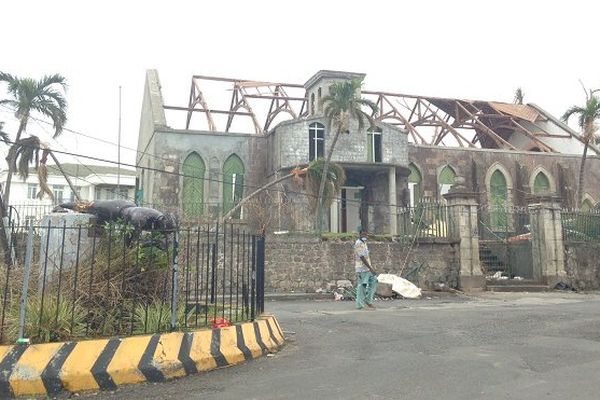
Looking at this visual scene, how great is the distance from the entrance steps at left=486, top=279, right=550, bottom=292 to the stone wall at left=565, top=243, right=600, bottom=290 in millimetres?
1466

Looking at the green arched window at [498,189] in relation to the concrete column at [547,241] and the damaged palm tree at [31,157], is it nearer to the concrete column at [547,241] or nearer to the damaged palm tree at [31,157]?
the concrete column at [547,241]

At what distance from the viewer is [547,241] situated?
62.0 ft

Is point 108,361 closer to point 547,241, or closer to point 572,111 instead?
point 547,241

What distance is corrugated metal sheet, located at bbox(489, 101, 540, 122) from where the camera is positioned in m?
35.2

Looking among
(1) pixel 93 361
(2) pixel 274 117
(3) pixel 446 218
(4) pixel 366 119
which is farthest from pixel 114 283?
(2) pixel 274 117

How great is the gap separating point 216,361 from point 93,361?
4.27ft

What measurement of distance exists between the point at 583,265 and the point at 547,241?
86.0 inches

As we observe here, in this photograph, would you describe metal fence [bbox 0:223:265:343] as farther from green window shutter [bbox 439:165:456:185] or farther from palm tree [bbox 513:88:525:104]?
palm tree [bbox 513:88:525:104]

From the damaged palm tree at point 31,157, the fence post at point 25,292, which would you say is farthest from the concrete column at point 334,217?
the fence post at point 25,292

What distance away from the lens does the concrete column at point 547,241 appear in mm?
18812

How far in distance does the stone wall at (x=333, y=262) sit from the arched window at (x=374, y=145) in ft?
24.6

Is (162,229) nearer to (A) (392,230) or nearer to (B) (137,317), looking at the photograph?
(B) (137,317)

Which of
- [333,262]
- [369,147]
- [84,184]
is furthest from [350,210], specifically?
[84,184]

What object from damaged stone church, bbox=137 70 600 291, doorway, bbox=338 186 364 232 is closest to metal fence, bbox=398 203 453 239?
damaged stone church, bbox=137 70 600 291
